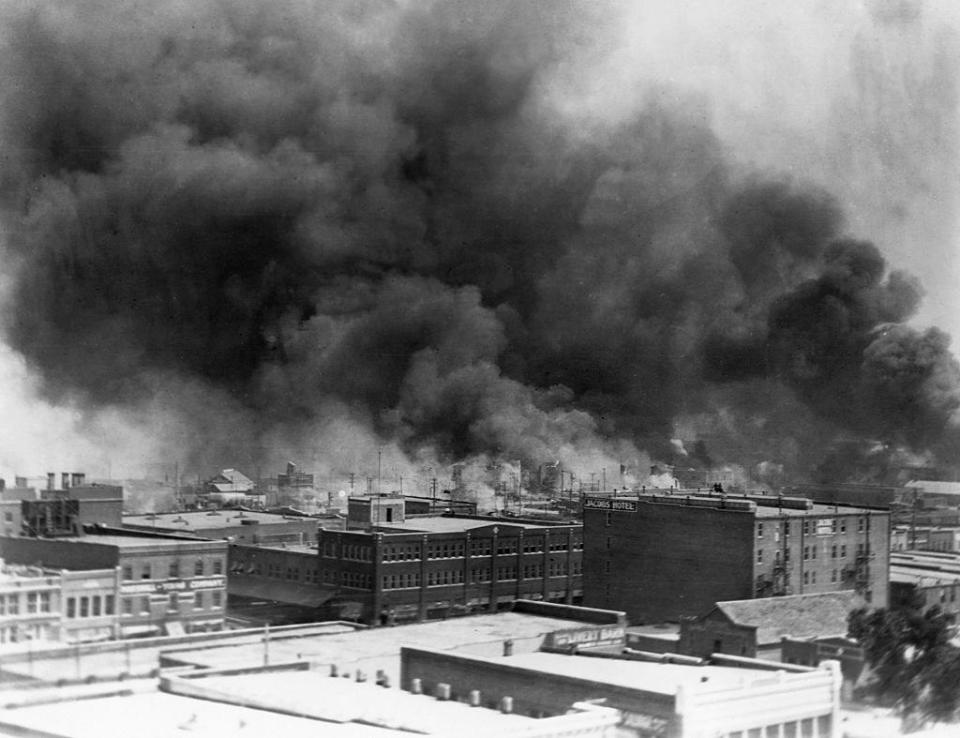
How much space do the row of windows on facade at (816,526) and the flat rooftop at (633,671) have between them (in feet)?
28.0

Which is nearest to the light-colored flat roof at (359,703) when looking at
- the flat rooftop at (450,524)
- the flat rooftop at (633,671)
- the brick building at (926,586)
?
the flat rooftop at (633,671)

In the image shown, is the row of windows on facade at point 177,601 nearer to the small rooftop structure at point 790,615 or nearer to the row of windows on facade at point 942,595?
the small rooftop structure at point 790,615

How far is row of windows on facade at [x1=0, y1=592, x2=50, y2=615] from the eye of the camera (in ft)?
61.6

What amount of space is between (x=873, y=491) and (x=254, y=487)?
67.7 ft

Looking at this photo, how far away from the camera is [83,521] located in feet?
75.8

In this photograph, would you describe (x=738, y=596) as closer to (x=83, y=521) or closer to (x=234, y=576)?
(x=234, y=576)

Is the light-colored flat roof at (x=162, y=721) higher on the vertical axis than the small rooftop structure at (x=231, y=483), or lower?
lower

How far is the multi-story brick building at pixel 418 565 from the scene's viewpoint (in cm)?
3206

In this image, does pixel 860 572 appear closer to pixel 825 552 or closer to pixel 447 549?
pixel 825 552

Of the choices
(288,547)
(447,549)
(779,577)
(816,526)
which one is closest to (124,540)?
(288,547)

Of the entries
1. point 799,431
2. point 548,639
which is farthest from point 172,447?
point 548,639

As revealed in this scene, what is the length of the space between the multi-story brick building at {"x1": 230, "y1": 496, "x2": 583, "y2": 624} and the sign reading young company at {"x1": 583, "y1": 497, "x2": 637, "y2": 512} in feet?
9.80

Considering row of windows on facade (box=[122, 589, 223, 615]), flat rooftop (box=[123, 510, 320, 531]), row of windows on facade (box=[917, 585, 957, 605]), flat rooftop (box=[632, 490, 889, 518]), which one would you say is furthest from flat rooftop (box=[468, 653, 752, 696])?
row of windows on facade (box=[917, 585, 957, 605])

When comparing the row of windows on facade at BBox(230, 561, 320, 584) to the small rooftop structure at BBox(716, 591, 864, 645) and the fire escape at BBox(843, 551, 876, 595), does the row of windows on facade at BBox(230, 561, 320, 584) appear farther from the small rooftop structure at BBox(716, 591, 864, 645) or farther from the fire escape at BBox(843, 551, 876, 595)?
the fire escape at BBox(843, 551, 876, 595)
